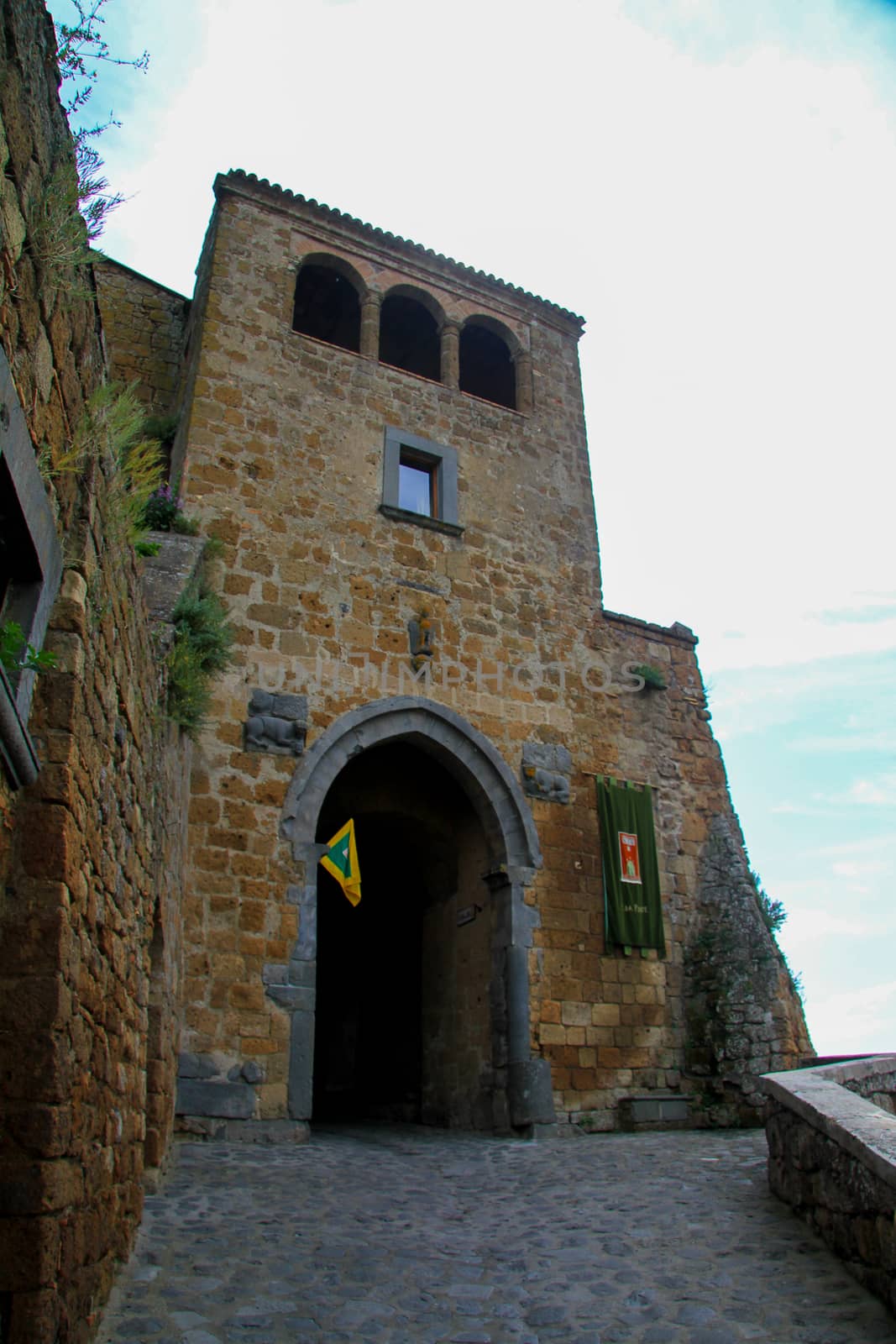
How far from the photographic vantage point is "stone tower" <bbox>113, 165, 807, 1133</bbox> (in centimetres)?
866

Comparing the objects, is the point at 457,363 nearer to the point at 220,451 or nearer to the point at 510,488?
the point at 510,488

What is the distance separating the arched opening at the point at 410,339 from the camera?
44.1 feet

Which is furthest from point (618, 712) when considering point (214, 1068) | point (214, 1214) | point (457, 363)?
point (214, 1214)

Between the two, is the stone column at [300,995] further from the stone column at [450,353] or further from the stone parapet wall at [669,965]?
the stone column at [450,353]

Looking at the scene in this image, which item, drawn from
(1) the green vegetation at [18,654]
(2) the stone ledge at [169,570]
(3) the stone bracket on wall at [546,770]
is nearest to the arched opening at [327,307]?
(2) the stone ledge at [169,570]

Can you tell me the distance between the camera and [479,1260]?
4.89 meters

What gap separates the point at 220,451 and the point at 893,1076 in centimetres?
775

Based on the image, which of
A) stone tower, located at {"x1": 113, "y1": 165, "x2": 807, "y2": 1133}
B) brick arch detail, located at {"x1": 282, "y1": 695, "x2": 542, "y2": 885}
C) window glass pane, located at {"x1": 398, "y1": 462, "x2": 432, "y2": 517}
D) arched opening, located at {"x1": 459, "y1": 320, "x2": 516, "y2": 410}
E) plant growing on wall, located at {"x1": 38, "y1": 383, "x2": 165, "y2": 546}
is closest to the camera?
plant growing on wall, located at {"x1": 38, "y1": 383, "x2": 165, "y2": 546}

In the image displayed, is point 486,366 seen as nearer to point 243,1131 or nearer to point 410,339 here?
point 410,339

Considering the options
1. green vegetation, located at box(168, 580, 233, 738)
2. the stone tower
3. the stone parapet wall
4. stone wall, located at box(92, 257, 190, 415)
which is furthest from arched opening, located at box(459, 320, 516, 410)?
green vegetation, located at box(168, 580, 233, 738)

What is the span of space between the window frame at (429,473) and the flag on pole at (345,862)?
3511 mm

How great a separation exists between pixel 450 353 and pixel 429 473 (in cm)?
180

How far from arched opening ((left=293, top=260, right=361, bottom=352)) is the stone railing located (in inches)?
387

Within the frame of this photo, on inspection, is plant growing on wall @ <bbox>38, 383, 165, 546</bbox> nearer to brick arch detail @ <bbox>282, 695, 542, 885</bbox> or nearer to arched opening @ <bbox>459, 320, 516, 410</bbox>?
brick arch detail @ <bbox>282, 695, 542, 885</bbox>
